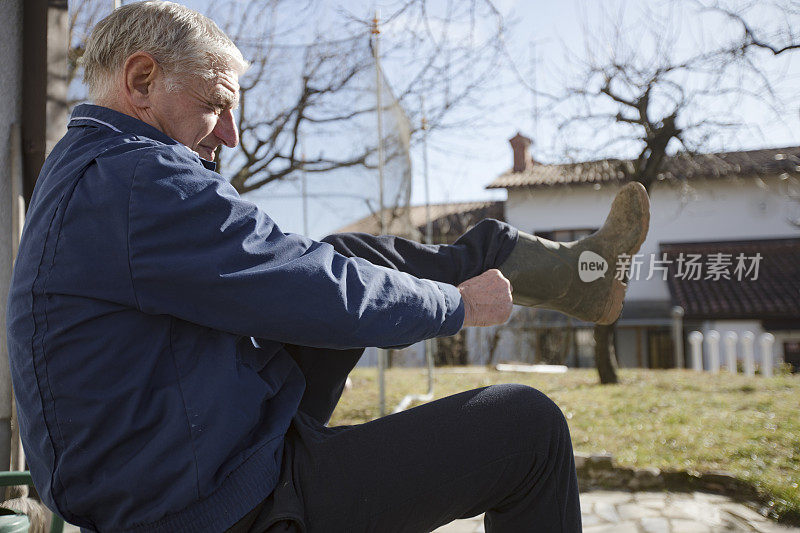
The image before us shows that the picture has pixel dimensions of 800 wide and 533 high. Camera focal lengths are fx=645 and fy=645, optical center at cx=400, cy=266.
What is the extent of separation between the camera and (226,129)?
3.86 ft

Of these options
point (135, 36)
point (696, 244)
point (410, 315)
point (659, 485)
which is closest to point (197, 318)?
point (410, 315)

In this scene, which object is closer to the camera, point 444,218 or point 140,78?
point 140,78

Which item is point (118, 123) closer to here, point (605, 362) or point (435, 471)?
point (435, 471)

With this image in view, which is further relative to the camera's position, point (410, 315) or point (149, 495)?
point (410, 315)

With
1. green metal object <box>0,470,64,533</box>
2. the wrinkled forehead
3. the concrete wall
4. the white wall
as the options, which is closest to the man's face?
the wrinkled forehead

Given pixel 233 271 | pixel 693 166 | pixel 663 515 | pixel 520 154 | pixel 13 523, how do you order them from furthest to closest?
1. pixel 520 154
2. pixel 693 166
3. pixel 663 515
4. pixel 13 523
5. pixel 233 271

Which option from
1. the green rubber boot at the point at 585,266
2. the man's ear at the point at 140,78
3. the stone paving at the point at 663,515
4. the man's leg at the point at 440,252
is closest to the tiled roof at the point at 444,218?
the stone paving at the point at 663,515

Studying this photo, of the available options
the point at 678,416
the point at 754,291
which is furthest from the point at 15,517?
the point at 754,291

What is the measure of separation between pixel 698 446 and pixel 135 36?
11.4 ft

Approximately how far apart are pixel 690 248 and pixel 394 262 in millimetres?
13853

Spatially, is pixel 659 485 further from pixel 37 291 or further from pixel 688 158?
pixel 688 158

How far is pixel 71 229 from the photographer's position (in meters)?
0.84

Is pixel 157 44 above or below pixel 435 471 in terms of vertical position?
above

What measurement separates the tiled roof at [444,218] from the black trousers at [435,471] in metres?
3.42
